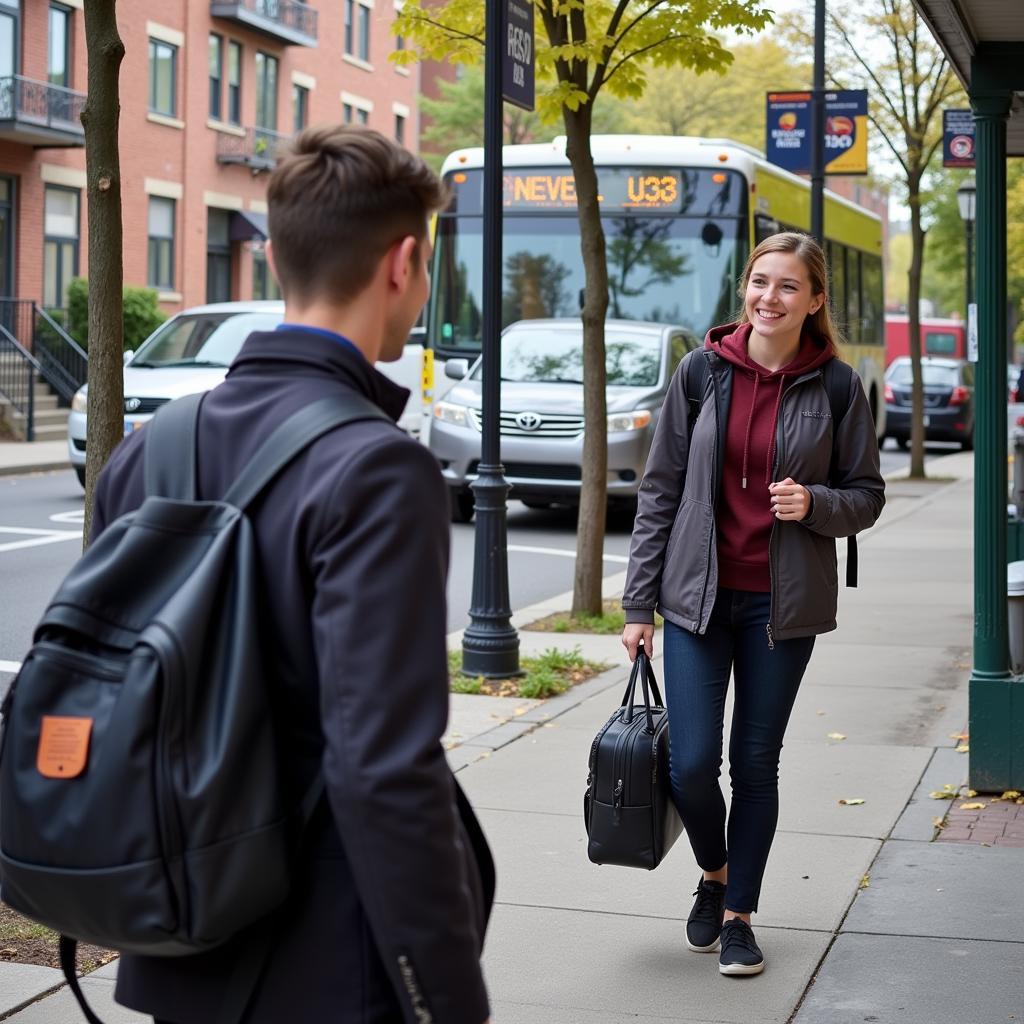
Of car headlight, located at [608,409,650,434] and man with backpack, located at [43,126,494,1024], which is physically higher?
car headlight, located at [608,409,650,434]

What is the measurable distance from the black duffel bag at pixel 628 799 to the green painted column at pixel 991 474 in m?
2.19

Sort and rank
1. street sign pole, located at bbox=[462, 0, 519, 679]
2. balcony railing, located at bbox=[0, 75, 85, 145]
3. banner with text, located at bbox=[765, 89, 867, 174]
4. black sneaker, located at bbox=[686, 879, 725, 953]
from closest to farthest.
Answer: black sneaker, located at bbox=[686, 879, 725, 953] → street sign pole, located at bbox=[462, 0, 519, 679] → banner with text, located at bbox=[765, 89, 867, 174] → balcony railing, located at bbox=[0, 75, 85, 145]

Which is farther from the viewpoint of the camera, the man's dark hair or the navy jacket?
the man's dark hair

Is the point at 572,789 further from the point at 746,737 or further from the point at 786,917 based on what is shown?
the point at 746,737

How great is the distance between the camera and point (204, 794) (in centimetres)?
187

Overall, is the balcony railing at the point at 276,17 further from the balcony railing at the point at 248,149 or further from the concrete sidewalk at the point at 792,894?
the concrete sidewalk at the point at 792,894

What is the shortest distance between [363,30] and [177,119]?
10118 mm

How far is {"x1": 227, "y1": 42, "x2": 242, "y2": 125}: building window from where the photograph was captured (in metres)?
37.8

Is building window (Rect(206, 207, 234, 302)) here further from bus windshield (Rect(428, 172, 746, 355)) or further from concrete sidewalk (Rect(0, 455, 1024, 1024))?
concrete sidewalk (Rect(0, 455, 1024, 1024))

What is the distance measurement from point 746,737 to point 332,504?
259 cm

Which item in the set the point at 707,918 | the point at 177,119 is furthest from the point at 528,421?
the point at 177,119

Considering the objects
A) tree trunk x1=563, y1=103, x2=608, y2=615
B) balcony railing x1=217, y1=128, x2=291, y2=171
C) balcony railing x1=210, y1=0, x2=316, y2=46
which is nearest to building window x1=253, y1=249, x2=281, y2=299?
balcony railing x1=217, y1=128, x2=291, y2=171

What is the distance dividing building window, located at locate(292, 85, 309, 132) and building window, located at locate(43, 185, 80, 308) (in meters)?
9.77

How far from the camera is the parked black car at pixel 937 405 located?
30875 mm
